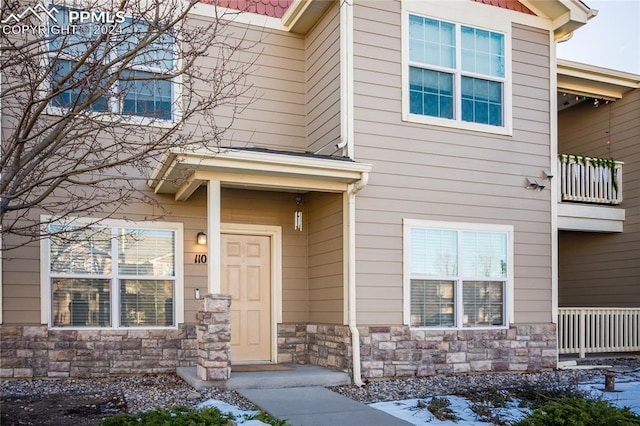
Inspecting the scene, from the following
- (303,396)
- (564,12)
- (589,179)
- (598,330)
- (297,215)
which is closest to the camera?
(303,396)

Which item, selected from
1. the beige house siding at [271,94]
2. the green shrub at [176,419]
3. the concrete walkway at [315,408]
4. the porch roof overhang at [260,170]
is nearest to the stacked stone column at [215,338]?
the concrete walkway at [315,408]

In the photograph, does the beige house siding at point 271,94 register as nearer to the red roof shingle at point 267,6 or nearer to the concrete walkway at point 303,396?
the red roof shingle at point 267,6

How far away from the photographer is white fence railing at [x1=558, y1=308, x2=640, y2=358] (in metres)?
9.76

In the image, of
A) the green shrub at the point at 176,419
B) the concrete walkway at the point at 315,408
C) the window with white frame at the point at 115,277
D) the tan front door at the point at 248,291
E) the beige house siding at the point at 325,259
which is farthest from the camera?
the tan front door at the point at 248,291

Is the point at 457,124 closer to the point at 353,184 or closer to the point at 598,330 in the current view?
the point at 353,184

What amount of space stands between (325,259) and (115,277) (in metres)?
2.75

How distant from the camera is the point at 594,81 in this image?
10.9m

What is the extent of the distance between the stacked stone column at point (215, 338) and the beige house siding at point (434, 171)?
173cm

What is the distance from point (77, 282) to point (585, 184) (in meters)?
8.28

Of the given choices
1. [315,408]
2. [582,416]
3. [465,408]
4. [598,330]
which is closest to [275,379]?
[315,408]

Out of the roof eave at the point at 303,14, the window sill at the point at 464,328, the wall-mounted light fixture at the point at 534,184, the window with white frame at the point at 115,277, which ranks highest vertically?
the roof eave at the point at 303,14

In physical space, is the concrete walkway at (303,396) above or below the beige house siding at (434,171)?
below

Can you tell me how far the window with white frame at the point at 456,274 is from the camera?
8125 millimetres

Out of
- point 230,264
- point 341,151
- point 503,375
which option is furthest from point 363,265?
point 503,375
